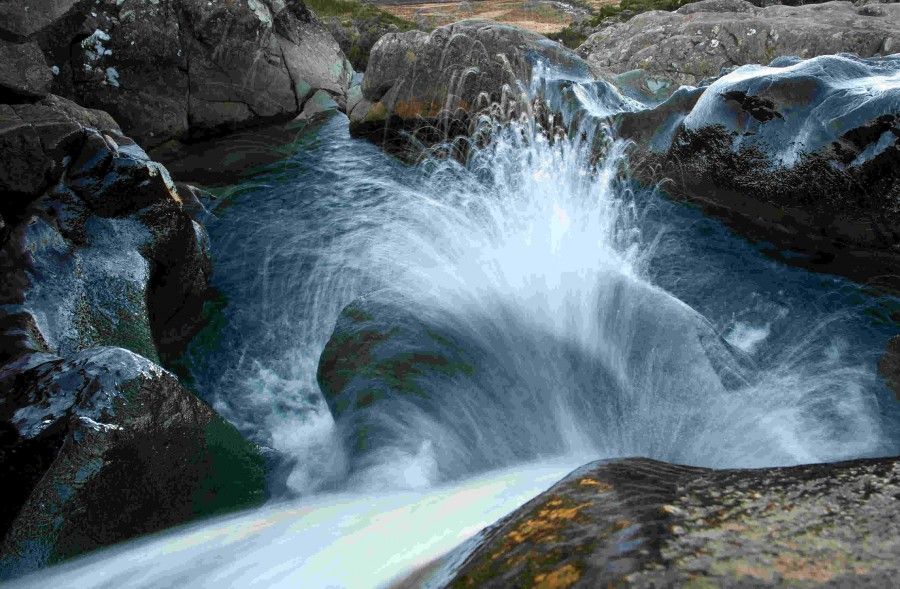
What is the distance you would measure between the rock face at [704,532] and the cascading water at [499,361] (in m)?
0.88

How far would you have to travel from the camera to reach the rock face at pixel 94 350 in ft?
13.1

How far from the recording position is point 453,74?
1030 centimetres

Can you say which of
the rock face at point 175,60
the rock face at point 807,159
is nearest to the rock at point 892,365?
the rock face at point 807,159

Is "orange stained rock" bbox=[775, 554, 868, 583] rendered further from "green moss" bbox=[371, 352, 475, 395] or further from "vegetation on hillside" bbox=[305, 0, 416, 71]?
"vegetation on hillside" bbox=[305, 0, 416, 71]

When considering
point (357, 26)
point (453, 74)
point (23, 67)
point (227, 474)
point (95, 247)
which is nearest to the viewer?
point (227, 474)

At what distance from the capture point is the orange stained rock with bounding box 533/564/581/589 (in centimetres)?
191

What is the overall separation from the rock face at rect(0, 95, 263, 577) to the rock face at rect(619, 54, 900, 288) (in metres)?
5.80

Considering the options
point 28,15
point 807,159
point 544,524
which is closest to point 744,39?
point 807,159

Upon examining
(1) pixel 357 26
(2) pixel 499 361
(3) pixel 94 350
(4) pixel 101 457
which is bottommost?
(2) pixel 499 361

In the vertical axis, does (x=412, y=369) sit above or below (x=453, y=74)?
below

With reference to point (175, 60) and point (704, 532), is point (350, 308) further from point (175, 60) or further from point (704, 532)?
point (175, 60)

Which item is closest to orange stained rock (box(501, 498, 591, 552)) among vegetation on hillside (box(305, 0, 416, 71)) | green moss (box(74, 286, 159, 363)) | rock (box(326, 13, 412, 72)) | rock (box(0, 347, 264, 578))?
rock (box(0, 347, 264, 578))

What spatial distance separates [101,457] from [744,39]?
14355mm

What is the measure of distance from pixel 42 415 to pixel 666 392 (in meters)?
4.13
